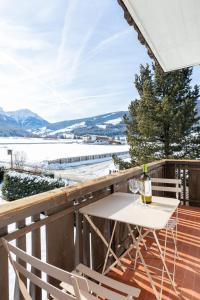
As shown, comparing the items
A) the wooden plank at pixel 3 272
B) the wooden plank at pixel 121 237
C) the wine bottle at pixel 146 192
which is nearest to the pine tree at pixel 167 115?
the wooden plank at pixel 121 237

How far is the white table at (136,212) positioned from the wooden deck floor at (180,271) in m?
0.15

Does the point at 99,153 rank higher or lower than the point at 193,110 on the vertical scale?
lower

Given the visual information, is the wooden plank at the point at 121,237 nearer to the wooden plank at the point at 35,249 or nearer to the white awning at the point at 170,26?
the wooden plank at the point at 35,249

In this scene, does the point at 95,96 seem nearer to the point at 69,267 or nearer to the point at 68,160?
the point at 68,160

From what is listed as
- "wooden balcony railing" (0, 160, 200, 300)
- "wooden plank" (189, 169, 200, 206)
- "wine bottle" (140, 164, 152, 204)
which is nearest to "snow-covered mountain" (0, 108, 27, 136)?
"wooden plank" (189, 169, 200, 206)

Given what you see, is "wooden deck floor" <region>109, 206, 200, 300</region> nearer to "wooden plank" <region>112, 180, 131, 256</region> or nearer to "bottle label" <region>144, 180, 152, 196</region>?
"wooden plank" <region>112, 180, 131, 256</region>

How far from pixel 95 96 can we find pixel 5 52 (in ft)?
99.8

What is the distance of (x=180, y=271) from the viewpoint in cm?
243

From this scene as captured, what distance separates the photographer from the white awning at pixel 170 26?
7.38 feet

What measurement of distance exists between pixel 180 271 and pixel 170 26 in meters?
2.57

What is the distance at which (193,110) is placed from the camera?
1188cm

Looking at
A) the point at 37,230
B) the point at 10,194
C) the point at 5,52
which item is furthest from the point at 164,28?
the point at 5,52

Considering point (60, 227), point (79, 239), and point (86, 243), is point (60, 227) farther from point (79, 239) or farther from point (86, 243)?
point (86, 243)

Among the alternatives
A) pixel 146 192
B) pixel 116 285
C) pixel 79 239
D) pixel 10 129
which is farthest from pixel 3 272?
pixel 10 129
